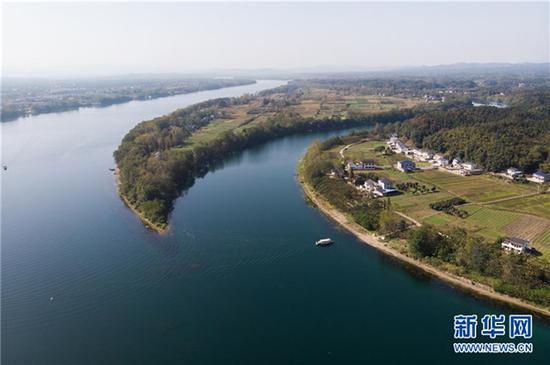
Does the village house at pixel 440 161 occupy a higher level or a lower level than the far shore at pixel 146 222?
higher

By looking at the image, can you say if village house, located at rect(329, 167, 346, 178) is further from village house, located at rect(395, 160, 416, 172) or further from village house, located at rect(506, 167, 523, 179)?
village house, located at rect(506, 167, 523, 179)

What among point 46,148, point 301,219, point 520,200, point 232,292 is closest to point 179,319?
point 232,292

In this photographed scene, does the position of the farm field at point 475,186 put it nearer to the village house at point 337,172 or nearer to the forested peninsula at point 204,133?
the village house at point 337,172

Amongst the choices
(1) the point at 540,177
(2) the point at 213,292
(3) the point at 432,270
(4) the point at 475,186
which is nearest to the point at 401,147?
(4) the point at 475,186

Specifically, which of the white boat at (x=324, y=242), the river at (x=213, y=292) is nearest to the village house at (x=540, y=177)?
the river at (x=213, y=292)

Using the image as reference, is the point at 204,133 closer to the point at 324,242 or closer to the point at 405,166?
the point at 405,166
